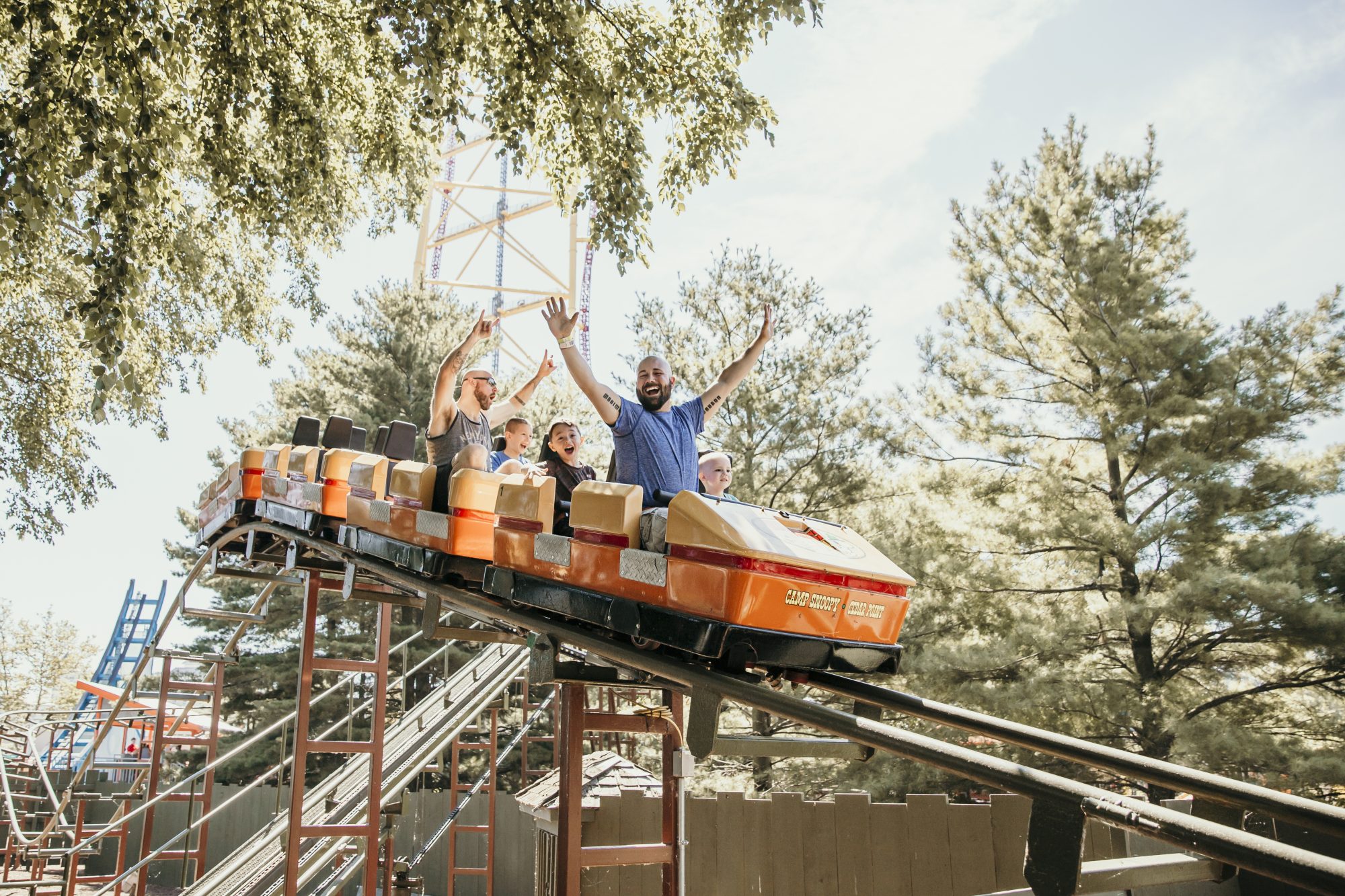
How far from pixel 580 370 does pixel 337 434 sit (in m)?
4.15

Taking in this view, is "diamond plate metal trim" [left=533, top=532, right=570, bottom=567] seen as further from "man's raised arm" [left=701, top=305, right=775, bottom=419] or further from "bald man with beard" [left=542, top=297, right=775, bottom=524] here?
"man's raised arm" [left=701, top=305, right=775, bottom=419]

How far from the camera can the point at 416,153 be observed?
1036cm

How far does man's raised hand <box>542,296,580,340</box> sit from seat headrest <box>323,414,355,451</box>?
3818mm

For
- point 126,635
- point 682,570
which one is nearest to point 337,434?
point 682,570

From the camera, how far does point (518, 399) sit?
20.7ft

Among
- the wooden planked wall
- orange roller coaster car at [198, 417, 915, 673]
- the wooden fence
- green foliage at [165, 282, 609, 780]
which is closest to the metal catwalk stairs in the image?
the wooden fence

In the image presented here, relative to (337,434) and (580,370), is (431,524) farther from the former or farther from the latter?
(337,434)

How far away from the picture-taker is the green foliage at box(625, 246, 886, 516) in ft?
→ 48.0

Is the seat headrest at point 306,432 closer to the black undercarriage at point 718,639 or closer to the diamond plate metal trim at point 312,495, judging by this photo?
the diamond plate metal trim at point 312,495

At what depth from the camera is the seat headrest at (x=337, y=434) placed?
747 centimetres

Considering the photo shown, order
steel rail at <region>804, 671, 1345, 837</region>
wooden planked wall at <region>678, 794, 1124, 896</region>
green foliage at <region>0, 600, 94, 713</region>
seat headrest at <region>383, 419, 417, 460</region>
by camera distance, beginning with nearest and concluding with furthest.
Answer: steel rail at <region>804, 671, 1345, 837</region>, wooden planked wall at <region>678, 794, 1124, 896</region>, seat headrest at <region>383, 419, 417, 460</region>, green foliage at <region>0, 600, 94, 713</region>

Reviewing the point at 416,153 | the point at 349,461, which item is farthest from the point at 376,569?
the point at 416,153

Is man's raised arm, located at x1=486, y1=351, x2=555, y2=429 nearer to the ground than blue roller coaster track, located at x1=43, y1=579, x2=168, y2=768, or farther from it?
farther from it

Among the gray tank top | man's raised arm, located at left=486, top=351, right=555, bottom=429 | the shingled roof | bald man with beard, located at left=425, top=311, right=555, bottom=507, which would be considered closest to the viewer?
bald man with beard, located at left=425, top=311, right=555, bottom=507
